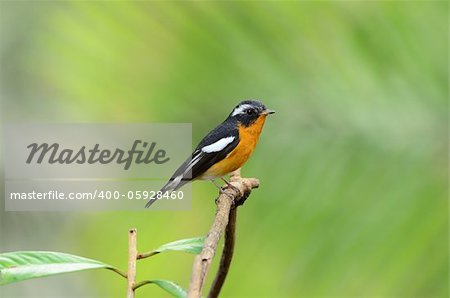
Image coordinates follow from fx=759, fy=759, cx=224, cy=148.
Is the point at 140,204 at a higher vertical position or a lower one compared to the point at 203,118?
lower

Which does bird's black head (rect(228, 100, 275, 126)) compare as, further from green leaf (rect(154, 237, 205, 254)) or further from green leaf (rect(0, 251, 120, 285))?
green leaf (rect(0, 251, 120, 285))

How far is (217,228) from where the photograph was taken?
2.89 feet

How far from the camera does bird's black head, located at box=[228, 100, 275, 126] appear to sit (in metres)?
1.70

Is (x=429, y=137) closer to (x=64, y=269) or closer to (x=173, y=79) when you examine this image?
(x=173, y=79)

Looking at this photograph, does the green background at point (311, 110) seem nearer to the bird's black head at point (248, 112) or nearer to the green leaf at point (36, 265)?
the bird's black head at point (248, 112)

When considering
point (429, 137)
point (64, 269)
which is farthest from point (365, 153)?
point (64, 269)

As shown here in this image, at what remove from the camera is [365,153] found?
1.34m

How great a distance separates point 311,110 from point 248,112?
39 centimetres

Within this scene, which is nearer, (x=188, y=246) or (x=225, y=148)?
(x=188, y=246)

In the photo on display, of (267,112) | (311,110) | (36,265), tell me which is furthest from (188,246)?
(267,112)

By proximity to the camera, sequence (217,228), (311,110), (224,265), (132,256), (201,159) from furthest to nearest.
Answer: (201,159), (311,110), (224,265), (217,228), (132,256)

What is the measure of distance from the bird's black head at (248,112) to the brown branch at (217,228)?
0.59 ft

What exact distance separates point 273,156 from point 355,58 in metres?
0.24

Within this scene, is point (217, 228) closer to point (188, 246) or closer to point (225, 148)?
point (188, 246)
